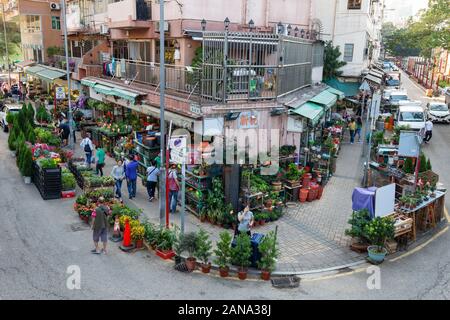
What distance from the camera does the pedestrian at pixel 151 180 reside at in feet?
48.5

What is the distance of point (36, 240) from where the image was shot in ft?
38.6

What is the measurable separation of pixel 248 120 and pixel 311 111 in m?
3.38

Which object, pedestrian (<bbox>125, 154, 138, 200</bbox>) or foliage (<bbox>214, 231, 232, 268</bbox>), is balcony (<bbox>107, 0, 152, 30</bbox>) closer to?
pedestrian (<bbox>125, 154, 138, 200</bbox>)

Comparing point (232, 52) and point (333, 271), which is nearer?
point (333, 271)

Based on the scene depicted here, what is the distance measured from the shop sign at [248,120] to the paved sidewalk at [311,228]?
130 inches

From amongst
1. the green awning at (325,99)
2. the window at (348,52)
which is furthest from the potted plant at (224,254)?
the window at (348,52)

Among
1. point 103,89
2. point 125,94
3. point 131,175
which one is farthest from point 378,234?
point 103,89

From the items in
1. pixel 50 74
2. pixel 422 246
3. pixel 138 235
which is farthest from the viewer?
pixel 50 74

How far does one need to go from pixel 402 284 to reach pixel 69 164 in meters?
13.8

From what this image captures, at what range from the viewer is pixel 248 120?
15.4 m

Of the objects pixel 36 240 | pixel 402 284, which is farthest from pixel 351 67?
pixel 36 240

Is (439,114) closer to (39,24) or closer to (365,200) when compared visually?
(365,200)

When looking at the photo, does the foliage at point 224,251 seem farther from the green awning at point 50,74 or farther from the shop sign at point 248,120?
the green awning at point 50,74
